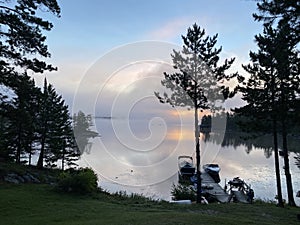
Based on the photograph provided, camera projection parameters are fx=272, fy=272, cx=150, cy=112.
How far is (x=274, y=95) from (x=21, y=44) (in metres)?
14.2

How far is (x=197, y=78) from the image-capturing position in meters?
15.4

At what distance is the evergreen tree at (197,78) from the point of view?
50.6 feet

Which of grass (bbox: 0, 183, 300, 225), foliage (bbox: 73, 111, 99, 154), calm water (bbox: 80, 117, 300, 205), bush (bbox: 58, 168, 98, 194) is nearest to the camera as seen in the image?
grass (bbox: 0, 183, 300, 225)

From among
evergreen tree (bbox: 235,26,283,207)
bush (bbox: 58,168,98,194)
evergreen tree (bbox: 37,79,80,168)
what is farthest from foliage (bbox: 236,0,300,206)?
evergreen tree (bbox: 37,79,80,168)

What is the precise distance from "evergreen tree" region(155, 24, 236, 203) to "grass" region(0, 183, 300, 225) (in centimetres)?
478

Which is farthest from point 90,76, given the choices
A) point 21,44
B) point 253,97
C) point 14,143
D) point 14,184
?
point 14,143

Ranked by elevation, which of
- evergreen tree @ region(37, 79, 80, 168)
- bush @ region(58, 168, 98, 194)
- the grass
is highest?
evergreen tree @ region(37, 79, 80, 168)

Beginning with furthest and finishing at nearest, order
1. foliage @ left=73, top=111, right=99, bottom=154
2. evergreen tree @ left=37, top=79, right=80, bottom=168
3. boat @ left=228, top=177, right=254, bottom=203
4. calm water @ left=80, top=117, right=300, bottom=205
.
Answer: foliage @ left=73, top=111, right=99, bottom=154
calm water @ left=80, top=117, right=300, bottom=205
evergreen tree @ left=37, top=79, right=80, bottom=168
boat @ left=228, top=177, right=254, bottom=203

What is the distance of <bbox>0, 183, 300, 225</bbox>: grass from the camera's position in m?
8.34

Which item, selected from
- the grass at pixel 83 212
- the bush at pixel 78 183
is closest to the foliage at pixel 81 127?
the bush at pixel 78 183

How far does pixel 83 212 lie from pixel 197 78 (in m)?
9.35

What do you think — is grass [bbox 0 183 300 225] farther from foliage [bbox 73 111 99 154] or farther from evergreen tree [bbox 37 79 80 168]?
foliage [bbox 73 111 99 154]

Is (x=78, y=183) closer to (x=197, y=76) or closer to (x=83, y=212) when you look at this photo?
(x=83, y=212)

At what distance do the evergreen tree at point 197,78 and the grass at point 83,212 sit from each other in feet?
15.7
